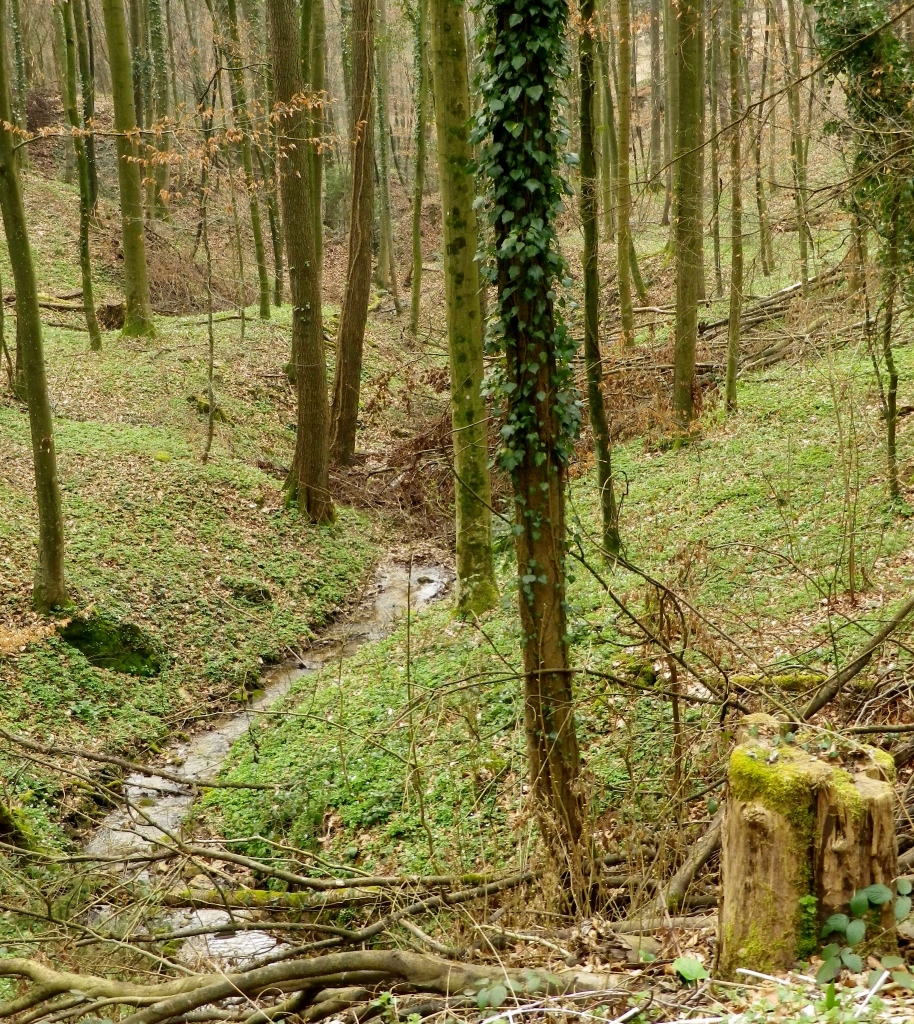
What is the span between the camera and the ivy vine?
15.7 ft

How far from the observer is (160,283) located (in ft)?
79.5

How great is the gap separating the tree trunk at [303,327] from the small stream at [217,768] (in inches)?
74.5

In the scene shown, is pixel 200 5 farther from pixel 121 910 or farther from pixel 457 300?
pixel 121 910

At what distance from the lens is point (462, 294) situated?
9711 millimetres

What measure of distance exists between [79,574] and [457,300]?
577cm

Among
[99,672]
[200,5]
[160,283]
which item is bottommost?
[99,672]

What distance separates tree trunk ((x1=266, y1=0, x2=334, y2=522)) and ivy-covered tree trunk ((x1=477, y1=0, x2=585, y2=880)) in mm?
9781

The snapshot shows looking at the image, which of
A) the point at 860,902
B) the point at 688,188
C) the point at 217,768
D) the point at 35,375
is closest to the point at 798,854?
the point at 860,902

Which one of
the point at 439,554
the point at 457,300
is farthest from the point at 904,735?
the point at 439,554

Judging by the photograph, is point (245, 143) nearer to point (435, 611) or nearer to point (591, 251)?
point (435, 611)

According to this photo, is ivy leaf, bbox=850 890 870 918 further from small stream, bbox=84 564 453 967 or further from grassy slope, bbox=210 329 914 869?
small stream, bbox=84 564 453 967

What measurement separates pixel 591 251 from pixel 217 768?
6515 mm

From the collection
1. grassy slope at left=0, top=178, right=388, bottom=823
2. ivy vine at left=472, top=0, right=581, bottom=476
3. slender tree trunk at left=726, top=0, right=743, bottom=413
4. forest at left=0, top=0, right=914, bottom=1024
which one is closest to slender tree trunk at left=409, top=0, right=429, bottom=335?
forest at left=0, top=0, right=914, bottom=1024

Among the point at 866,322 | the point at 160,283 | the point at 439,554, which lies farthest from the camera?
the point at 160,283
